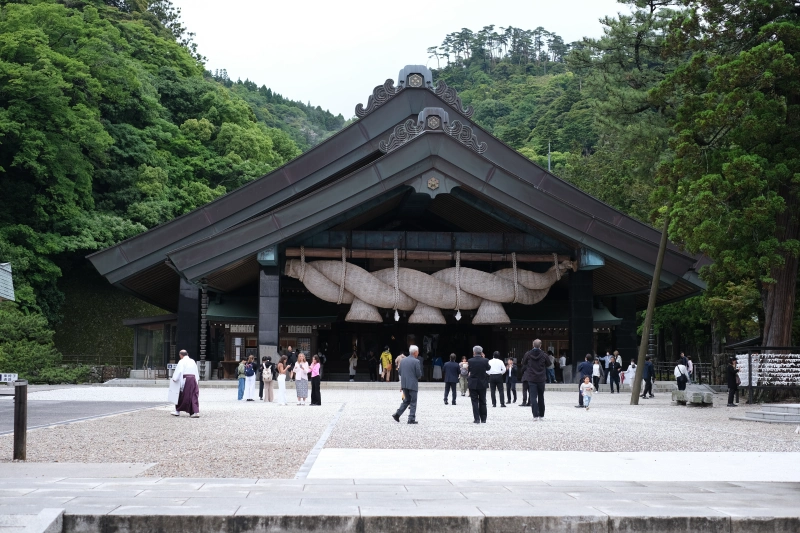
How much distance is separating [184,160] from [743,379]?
50668 millimetres

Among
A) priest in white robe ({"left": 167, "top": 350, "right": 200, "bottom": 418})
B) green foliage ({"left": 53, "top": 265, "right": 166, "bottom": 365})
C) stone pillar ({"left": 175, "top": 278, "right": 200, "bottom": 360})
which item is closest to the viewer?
priest in white robe ({"left": 167, "top": 350, "right": 200, "bottom": 418})

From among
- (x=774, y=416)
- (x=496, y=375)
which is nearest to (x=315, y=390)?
(x=496, y=375)

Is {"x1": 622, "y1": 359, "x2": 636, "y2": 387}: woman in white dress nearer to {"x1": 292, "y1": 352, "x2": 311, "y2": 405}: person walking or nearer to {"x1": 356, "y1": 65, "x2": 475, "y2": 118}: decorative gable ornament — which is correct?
{"x1": 356, "y1": 65, "x2": 475, "y2": 118}: decorative gable ornament

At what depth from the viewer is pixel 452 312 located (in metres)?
41.4

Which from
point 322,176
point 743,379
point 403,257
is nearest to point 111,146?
point 322,176

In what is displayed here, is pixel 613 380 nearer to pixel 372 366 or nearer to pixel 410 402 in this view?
pixel 372 366

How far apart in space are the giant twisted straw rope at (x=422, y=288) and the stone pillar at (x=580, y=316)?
87 centimetres

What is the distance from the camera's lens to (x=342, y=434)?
1562 cm

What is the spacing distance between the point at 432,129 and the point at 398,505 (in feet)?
94.0

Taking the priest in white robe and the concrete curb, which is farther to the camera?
the priest in white robe

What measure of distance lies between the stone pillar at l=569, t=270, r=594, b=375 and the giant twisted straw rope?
870mm

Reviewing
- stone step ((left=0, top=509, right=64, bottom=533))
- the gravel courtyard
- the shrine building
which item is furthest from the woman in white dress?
stone step ((left=0, top=509, right=64, bottom=533))

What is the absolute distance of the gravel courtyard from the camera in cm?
1191

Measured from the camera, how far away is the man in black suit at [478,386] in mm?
18297
